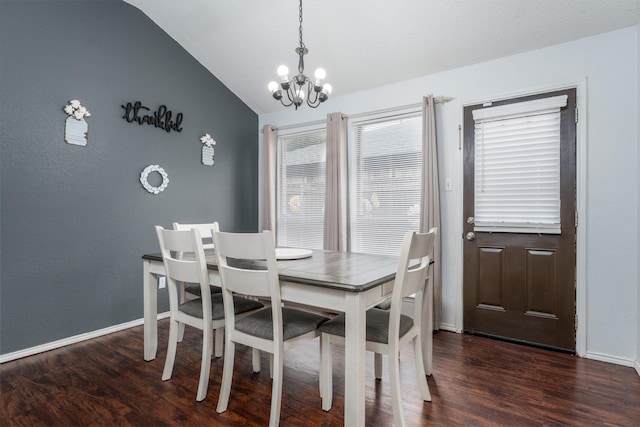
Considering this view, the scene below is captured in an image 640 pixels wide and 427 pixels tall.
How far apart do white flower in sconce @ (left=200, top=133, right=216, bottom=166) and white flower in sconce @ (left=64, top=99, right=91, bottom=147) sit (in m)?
1.19

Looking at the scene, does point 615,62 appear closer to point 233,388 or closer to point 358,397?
point 358,397

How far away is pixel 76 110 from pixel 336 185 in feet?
7.96

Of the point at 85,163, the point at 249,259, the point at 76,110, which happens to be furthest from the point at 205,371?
the point at 76,110

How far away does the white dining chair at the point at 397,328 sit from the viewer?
1650 mm

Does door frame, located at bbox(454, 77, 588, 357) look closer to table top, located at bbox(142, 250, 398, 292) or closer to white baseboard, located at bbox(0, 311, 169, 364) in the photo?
table top, located at bbox(142, 250, 398, 292)

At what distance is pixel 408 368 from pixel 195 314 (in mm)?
1484

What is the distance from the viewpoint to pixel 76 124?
283 centimetres

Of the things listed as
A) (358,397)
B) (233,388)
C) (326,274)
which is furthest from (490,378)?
(233,388)

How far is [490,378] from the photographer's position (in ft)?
7.29

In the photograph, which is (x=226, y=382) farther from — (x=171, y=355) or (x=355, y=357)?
(x=355, y=357)

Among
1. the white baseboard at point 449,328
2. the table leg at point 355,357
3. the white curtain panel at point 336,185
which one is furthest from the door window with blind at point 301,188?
the table leg at point 355,357

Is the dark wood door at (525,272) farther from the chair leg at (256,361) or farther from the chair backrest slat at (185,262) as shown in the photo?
the chair backrest slat at (185,262)

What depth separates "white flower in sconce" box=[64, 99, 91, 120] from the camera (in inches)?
109

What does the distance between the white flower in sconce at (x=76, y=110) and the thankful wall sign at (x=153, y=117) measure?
354 millimetres
